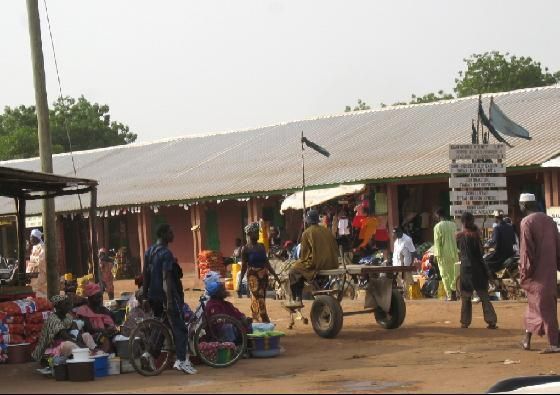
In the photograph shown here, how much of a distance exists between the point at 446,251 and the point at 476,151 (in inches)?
82.0

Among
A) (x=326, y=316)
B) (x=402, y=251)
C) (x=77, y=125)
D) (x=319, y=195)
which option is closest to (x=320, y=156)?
(x=319, y=195)

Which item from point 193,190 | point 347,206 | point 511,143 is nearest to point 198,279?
point 193,190

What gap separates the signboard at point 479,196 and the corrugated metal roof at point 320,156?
4786 mm

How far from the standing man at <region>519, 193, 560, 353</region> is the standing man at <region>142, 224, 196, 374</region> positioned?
151 inches

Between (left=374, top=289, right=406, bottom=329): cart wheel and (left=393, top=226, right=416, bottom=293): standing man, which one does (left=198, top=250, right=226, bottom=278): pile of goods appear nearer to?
(left=393, top=226, right=416, bottom=293): standing man

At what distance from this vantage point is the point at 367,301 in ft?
52.6

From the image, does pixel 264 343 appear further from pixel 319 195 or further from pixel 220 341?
pixel 319 195

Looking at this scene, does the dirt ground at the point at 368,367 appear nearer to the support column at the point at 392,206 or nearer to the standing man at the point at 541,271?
the standing man at the point at 541,271

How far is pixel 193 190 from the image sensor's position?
105 ft

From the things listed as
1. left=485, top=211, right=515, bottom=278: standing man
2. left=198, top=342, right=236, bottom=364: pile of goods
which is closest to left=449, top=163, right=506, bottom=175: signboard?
left=485, top=211, right=515, bottom=278: standing man

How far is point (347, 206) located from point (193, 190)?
6.12m

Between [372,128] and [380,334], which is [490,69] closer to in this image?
[372,128]

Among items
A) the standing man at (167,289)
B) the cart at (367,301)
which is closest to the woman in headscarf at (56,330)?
the standing man at (167,289)

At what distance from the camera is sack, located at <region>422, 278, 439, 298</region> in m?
21.4
